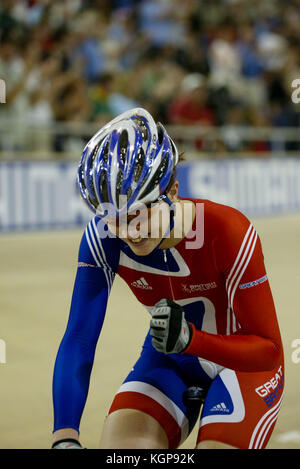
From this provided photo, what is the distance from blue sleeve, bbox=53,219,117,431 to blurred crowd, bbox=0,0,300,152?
6.90 metres

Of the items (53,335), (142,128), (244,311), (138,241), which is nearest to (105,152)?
(142,128)

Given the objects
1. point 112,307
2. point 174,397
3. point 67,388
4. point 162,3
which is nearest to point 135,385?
point 174,397

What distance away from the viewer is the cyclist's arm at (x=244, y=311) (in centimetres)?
192

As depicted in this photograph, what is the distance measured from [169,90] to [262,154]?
2049 millimetres

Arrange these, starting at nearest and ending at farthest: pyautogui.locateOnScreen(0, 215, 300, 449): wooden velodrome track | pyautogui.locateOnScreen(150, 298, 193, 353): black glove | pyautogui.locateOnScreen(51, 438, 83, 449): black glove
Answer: pyautogui.locateOnScreen(150, 298, 193, 353): black glove → pyautogui.locateOnScreen(51, 438, 83, 449): black glove → pyautogui.locateOnScreen(0, 215, 300, 449): wooden velodrome track

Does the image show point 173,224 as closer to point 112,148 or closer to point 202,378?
point 112,148

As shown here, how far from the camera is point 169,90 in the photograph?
35.5 feet

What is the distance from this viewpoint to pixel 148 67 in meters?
11.9

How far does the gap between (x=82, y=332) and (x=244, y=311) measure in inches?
21.1

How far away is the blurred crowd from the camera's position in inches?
364

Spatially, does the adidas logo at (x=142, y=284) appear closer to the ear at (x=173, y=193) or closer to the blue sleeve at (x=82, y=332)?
the blue sleeve at (x=82, y=332)

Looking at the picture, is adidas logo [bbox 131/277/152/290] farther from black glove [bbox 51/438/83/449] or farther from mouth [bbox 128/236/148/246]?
black glove [bbox 51/438/83/449]

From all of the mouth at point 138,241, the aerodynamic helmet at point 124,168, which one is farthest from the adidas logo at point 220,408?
the aerodynamic helmet at point 124,168

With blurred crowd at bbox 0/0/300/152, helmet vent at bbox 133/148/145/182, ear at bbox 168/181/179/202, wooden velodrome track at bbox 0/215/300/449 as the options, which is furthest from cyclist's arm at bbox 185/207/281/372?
blurred crowd at bbox 0/0/300/152
